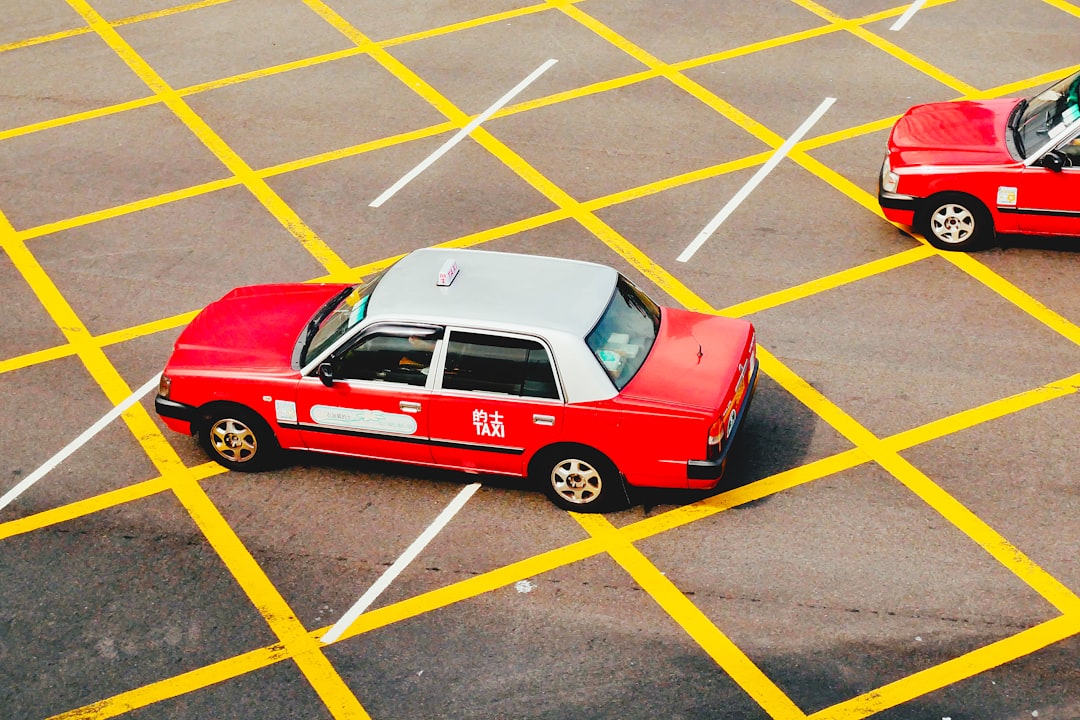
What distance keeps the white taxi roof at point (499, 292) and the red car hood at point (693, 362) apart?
1.72 feet

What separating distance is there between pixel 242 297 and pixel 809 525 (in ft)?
15.3

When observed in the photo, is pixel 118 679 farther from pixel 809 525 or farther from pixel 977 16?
pixel 977 16

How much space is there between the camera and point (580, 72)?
15508mm

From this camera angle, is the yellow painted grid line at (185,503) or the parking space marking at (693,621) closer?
the parking space marking at (693,621)

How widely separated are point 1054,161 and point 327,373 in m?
6.84

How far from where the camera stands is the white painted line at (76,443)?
30.9 ft

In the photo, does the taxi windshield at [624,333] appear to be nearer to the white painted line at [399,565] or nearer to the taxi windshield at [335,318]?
the white painted line at [399,565]

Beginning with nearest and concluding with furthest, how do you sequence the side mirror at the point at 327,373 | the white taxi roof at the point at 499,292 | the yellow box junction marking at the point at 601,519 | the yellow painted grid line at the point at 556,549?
1. the yellow box junction marking at the point at 601,519
2. the yellow painted grid line at the point at 556,549
3. the white taxi roof at the point at 499,292
4. the side mirror at the point at 327,373

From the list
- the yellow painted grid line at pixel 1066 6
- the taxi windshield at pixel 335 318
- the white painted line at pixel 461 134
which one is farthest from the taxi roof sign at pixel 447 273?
the yellow painted grid line at pixel 1066 6

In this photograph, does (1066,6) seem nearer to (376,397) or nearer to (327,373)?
(376,397)

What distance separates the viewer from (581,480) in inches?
352

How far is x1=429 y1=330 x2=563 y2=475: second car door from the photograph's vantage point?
341 inches

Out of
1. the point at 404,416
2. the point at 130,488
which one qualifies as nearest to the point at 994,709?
the point at 404,416

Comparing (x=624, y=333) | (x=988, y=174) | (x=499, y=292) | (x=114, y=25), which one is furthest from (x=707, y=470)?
(x=114, y=25)
